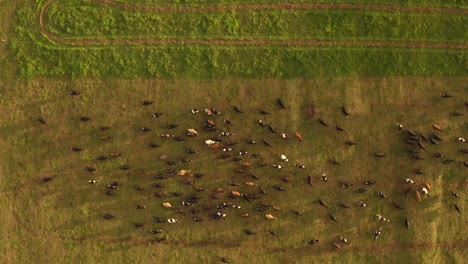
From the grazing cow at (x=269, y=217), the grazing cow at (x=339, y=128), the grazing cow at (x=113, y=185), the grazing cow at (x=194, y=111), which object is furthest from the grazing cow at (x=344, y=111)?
the grazing cow at (x=113, y=185)

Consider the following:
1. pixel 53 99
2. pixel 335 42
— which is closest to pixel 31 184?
pixel 53 99

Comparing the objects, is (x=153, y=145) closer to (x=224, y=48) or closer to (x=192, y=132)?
(x=192, y=132)

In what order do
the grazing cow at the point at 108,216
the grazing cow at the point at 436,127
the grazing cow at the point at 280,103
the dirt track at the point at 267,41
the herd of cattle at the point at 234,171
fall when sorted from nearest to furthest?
the grazing cow at the point at 108,216 → the herd of cattle at the point at 234,171 → the grazing cow at the point at 280,103 → the grazing cow at the point at 436,127 → the dirt track at the point at 267,41

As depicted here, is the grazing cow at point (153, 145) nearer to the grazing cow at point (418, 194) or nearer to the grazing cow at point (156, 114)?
the grazing cow at point (156, 114)

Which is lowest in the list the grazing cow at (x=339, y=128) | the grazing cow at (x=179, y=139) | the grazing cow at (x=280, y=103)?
the grazing cow at (x=179, y=139)

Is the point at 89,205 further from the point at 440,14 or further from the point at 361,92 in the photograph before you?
the point at 440,14

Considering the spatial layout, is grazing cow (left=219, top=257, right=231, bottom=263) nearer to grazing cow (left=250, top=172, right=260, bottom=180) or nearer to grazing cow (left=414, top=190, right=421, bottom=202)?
grazing cow (left=250, top=172, right=260, bottom=180)
